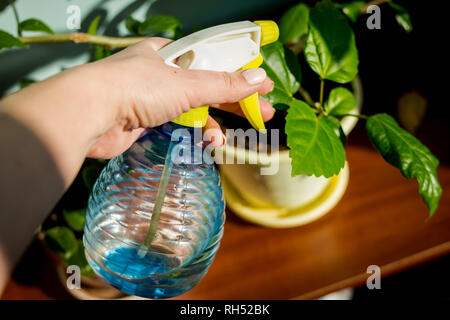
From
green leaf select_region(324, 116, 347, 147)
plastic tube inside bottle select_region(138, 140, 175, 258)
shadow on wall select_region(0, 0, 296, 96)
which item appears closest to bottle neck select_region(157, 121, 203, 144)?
plastic tube inside bottle select_region(138, 140, 175, 258)

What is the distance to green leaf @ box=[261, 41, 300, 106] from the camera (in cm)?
58

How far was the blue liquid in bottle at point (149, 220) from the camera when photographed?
0.57 m

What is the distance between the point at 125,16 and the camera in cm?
74

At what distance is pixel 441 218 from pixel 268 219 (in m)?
0.27

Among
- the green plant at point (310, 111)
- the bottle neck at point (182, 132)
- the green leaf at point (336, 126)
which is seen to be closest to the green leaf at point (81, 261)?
the green plant at point (310, 111)

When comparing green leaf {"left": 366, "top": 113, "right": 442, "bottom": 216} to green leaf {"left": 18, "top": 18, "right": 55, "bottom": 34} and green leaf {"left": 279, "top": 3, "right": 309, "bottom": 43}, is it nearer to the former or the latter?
green leaf {"left": 279, "top": 3, "right": 309, "bottom": 43}

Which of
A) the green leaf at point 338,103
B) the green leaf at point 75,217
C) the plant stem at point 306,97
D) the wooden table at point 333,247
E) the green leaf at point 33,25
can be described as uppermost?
the green leaf at point 33,25

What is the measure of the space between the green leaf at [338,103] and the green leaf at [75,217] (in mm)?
359

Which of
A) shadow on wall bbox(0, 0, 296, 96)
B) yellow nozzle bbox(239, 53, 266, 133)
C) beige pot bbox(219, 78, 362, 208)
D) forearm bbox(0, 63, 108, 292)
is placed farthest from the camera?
shadow on wall bbox(0, 0, 296, 96)

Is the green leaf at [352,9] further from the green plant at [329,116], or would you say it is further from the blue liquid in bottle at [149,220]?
the blue liquid in bottle at [149,220]

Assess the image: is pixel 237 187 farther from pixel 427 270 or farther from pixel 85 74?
pixel 427 270

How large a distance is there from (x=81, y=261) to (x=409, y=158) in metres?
0.45
